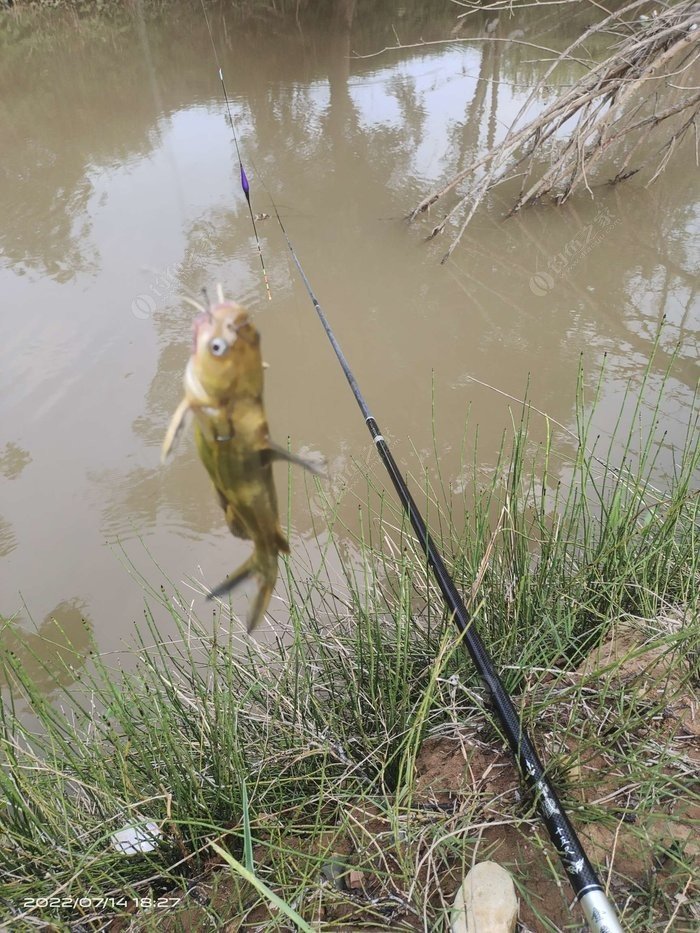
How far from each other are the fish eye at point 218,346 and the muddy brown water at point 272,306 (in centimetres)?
97

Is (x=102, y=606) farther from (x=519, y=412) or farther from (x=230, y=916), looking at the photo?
(x=519, y=412)

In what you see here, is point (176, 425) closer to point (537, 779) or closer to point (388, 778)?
point (537, 779)

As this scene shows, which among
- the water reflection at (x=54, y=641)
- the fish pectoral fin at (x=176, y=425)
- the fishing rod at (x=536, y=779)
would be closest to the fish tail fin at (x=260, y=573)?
the fish pectoral fin at (x=176, y=425)

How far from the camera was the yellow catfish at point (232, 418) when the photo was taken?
1.52 feet

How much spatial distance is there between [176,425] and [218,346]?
68 mm

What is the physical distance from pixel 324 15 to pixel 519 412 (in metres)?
A: 11.9

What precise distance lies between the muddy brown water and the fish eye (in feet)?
3.18

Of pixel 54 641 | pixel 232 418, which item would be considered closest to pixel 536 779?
pixel 232 418

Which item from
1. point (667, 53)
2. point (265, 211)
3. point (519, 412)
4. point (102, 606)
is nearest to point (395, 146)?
point (265, 211)

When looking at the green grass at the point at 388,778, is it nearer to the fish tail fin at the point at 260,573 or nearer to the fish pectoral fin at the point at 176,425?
the fish tail fin at the point at 260,573

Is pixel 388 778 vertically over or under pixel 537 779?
under

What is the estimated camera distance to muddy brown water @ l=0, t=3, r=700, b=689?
10.5ft

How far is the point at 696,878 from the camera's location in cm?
122

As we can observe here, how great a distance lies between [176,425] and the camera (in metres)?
0.47
